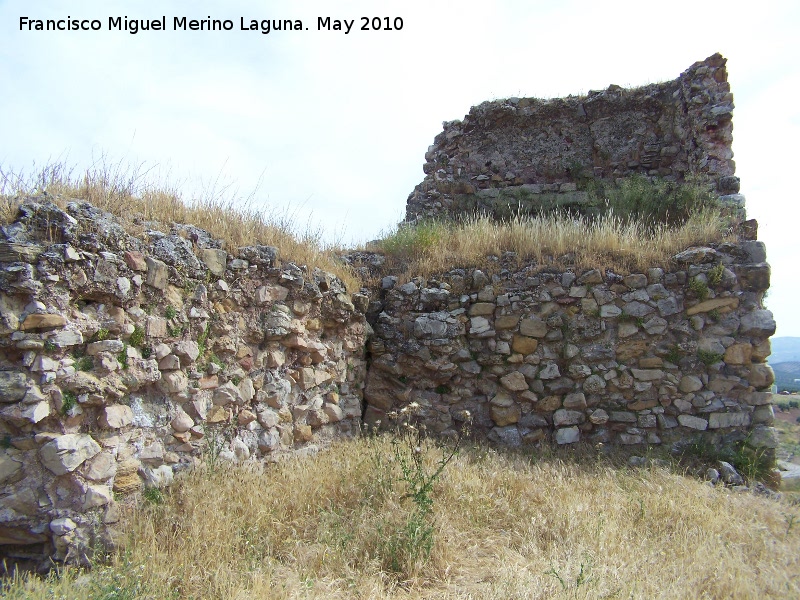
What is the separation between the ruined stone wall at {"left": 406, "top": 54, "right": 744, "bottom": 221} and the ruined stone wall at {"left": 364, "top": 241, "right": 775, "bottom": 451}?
312 centimetres

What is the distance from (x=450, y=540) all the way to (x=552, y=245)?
3.83 metres

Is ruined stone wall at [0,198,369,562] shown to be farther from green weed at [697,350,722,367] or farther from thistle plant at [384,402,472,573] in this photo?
green weed at [697,350,722,367]

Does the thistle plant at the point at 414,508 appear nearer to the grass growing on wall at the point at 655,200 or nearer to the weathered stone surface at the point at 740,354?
the weathered stone surface at the point at 740,354

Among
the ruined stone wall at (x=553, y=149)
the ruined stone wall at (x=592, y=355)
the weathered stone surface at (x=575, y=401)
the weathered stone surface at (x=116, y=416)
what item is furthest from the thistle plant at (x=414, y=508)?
the ruined stone wall at (x=553, y=149)

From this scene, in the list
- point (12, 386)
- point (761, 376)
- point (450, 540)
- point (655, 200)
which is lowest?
point (450, 540)

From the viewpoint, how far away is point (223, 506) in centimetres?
375

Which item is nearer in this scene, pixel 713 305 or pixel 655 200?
pixel 713 305

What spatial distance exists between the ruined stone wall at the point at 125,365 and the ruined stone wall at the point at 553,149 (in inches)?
194

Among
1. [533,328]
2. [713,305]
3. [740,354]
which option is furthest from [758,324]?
[533,328]

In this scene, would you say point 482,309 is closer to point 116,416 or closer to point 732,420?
point 732,420

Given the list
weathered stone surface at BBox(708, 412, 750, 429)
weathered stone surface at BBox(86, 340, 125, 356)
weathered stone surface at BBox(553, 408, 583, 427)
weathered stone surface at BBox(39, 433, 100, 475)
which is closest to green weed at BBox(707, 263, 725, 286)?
weathered stone surface at BBox(708, 412, 750, 429)

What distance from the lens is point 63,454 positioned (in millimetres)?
3275

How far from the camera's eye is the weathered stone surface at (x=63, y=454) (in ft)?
10.7

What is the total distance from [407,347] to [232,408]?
2251mm
